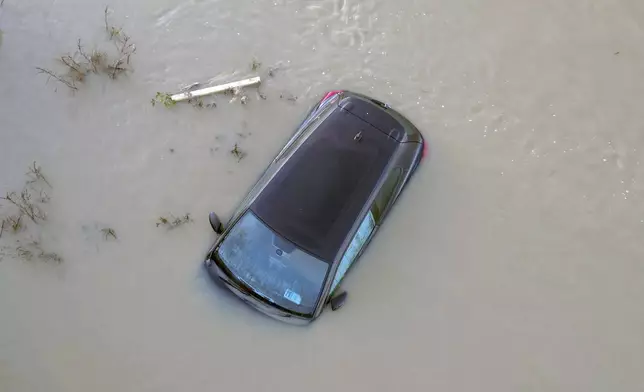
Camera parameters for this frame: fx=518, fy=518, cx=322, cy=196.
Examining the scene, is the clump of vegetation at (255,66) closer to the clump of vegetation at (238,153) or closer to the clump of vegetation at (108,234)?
the clump of vegetation at (238,153)

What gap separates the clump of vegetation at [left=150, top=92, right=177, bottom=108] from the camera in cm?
600

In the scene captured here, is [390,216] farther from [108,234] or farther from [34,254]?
[34,254]

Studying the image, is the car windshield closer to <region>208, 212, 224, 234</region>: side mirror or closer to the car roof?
the car roof

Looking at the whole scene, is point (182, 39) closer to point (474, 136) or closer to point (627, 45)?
point (474, 136)

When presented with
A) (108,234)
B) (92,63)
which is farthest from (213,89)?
(108,234)

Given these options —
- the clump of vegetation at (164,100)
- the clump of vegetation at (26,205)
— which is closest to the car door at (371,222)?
the clump of vegetation at (164,100)

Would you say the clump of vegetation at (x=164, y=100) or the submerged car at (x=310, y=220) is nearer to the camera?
the submerged car at (x=310, y=220)

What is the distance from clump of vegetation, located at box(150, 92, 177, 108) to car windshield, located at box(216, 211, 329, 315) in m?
2.04

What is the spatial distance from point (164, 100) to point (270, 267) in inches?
101

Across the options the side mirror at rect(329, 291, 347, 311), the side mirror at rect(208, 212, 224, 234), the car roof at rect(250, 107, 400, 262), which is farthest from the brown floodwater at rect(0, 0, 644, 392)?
the car roof at rect(250, 107, 400, 262)

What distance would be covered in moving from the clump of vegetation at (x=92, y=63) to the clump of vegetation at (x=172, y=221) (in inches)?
73.5

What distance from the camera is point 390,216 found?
18.7 feet

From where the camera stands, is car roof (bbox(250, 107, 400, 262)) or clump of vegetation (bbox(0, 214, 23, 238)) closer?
car roof (bbox(250, 107, 400, 262))

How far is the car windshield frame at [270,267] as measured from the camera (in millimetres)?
4660
